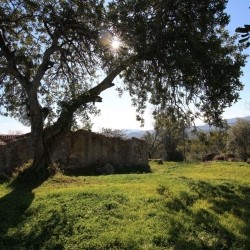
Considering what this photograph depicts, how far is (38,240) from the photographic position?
33.7 feet

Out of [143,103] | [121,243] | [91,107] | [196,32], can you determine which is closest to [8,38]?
[91,107]

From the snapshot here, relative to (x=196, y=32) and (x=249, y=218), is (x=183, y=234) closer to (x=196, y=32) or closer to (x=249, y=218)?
(x=249, y=218)

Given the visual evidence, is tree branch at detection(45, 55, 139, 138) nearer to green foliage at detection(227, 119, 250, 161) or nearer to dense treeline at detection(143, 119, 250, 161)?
dense treeline at detection(143, 119, 250, 161)

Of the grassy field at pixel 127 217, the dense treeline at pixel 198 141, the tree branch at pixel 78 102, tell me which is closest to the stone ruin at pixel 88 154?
the dense treeline at pixel 198 141

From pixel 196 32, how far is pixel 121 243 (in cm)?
931

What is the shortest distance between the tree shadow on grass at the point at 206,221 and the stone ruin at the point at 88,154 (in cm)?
1042

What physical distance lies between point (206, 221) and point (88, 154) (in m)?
15.5

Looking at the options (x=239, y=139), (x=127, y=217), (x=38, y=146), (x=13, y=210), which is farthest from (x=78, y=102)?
(x=239, y=139)

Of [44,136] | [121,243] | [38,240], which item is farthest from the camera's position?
[44,136]

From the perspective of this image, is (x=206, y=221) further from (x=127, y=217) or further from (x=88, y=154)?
(x=88, y=154)

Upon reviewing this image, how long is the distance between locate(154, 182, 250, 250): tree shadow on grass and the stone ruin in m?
10.4

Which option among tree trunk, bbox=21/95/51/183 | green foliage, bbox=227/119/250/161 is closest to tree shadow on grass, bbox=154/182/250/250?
tree trunk, bbox=21/95/51/183

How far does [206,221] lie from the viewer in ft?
36.5

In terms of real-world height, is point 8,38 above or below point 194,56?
above
